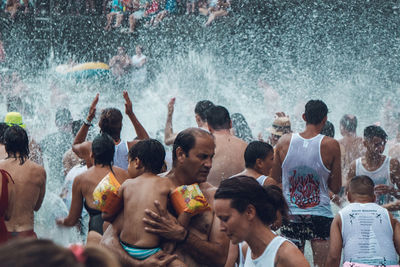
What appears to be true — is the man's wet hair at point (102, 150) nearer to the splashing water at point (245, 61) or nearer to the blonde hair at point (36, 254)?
the blonde hair at point (36, 254)

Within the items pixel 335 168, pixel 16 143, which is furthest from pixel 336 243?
pixel 16 143

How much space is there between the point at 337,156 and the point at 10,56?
42.0ft

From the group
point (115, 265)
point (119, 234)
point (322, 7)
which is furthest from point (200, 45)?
point (115, 265)

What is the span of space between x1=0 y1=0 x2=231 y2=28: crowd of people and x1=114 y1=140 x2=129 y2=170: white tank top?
31.9ft

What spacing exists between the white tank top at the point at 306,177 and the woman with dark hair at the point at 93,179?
4.48 ft

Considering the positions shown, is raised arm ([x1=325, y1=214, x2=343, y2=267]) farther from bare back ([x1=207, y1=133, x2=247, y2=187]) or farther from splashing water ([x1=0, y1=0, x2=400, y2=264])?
Result: splashing water ([x1=0, y1=0, x2=400, y2=264])

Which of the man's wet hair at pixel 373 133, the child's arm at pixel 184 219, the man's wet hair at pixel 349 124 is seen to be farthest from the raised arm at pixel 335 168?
the child's arm at pixel 184 219

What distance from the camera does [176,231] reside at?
2.93m

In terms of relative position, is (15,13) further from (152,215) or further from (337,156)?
(152,215)

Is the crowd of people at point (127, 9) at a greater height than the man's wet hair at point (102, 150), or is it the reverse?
the crowd of people at point (127, 9)

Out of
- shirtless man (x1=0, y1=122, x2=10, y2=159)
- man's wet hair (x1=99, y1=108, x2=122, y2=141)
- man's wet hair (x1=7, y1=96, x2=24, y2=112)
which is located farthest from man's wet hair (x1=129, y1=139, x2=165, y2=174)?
man's wet hair (x1=7, y1=96, x2=24, y2=112)

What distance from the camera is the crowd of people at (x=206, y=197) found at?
8.76ft

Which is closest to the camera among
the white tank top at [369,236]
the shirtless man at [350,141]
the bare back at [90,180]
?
the white tank top at [369,236]

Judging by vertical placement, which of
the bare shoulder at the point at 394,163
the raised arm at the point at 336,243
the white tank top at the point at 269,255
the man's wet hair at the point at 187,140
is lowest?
the raised arm at the point at 336,243
